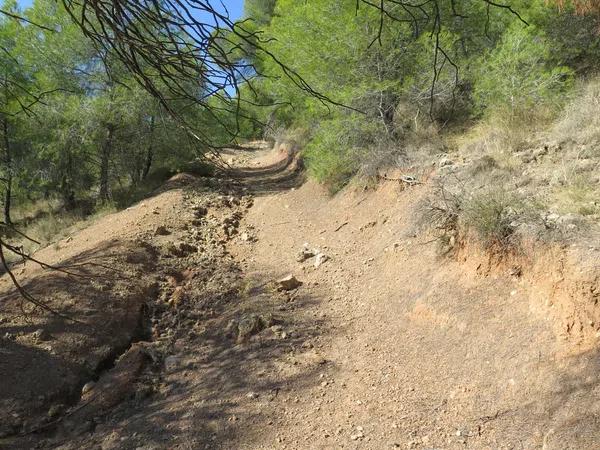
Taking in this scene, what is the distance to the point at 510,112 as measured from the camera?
22.9ft

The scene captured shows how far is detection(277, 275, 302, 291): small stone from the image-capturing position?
5863mm

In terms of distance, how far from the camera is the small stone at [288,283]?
5863mm

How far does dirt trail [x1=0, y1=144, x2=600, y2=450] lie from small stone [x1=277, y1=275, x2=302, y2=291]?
9 centimetres

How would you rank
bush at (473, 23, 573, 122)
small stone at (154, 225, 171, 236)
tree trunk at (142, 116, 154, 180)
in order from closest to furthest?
bush at (473, 23, 573, 122) → small stone at (154, 225, 171, 236) → tree trunk at (142, 116, 154, 180)

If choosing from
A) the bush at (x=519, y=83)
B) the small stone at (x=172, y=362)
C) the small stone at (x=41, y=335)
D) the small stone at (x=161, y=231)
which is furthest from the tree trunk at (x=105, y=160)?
the bush at (x=519, y=83)

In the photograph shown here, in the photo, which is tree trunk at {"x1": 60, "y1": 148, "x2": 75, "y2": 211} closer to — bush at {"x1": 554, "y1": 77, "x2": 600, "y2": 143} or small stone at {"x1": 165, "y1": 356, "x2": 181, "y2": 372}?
small stone at {"x1": 165, "y1": 356, "x2": 181, "y2": 372}

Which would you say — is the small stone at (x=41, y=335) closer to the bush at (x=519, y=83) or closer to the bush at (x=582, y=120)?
the bush at (x=582, y=120)

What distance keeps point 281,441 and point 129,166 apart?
13032 mm

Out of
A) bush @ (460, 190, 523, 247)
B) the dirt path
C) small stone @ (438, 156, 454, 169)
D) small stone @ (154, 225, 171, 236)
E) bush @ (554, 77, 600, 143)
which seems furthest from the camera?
small stone @ (154, 225, 171, 236)

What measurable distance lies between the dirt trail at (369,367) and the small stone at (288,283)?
0.28ft

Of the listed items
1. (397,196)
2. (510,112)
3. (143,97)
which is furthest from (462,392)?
(143,97)

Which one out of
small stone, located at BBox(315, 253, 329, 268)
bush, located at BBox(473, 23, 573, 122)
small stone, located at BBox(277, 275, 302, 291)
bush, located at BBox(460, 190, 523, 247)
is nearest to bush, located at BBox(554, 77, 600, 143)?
bush, located at BBox(473, 23, 573, 122)

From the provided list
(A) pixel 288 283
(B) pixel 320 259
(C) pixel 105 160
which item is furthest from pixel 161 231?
(C) pixel 105 160

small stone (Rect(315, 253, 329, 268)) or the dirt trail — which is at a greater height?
small stone (Rect(315, 253, 329, 268))
